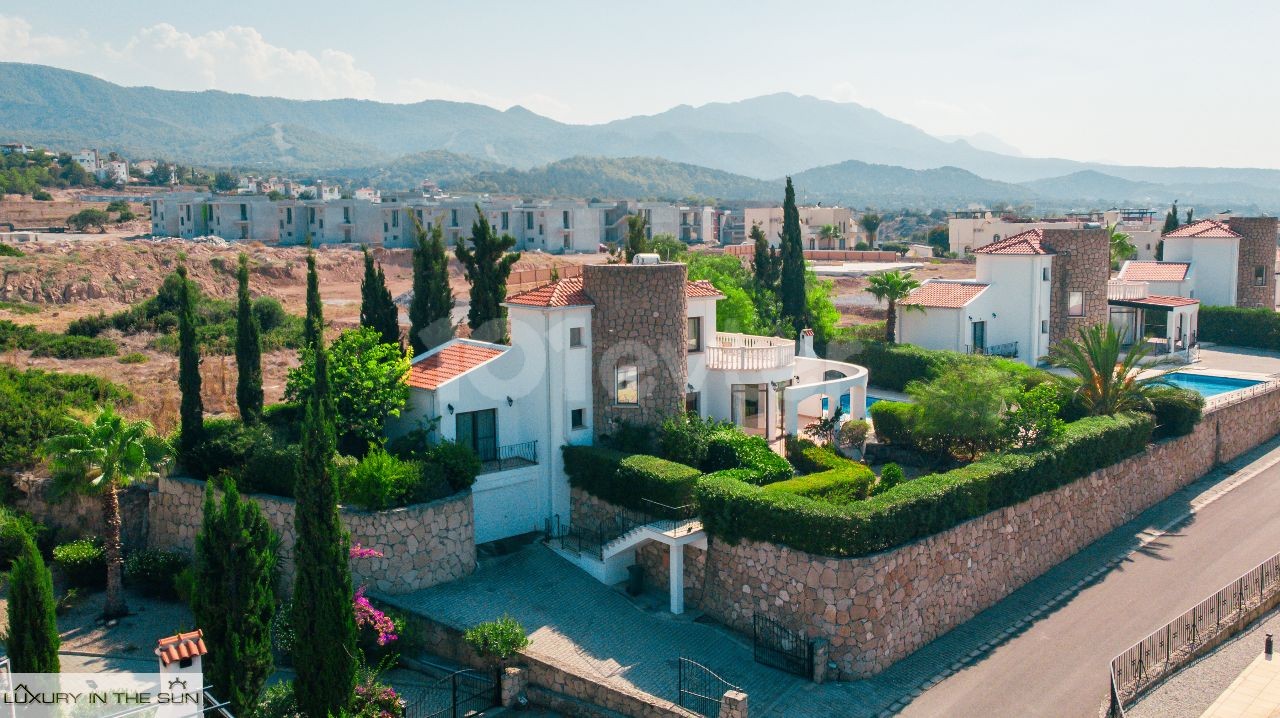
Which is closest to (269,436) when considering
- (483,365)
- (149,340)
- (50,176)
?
(483,365)

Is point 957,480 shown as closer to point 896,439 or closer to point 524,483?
point 896,439

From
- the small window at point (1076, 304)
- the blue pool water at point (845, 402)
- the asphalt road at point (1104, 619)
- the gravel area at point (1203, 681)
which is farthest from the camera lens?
the small window at point (1076, 304)

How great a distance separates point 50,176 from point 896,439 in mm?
139895

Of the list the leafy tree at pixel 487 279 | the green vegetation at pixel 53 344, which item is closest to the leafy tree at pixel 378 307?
the leafy tree at pixel 487 279

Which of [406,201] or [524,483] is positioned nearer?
[524,483]

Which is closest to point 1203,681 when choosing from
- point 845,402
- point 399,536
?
point 399,536

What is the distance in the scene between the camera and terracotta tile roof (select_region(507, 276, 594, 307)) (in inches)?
1069

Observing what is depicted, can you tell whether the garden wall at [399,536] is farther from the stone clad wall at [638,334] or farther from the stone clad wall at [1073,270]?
the stone clad wall at [1073,270]

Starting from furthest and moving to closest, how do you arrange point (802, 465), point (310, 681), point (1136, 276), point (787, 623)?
point (1136, 276)
point (802, 465)
point (787, 623)
point (310, 681)

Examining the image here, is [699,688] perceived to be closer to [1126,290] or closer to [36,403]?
[36,403]

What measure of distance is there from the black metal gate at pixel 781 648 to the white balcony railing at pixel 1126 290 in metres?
32.3

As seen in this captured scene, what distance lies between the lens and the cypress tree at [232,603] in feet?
58.1

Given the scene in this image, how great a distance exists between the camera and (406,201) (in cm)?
12612

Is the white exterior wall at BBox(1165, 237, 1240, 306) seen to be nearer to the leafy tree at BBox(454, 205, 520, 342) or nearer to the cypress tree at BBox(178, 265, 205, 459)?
the leafy tree at BBox(454, 205, 520, 342)
